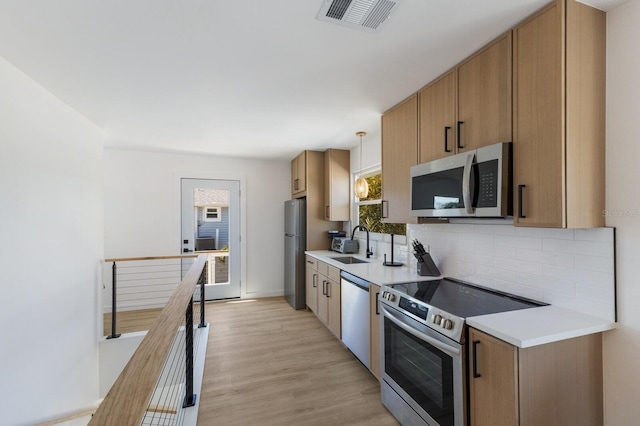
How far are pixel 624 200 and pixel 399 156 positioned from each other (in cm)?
148

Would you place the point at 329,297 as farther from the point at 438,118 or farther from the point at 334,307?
the point at 438,118

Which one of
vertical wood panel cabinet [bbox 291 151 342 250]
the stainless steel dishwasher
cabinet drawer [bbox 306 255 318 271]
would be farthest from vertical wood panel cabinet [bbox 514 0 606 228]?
vertical wood panel cabinet [bbox 291 151 342 250]

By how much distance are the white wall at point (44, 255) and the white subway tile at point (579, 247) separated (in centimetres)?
347

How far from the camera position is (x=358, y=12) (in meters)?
1.45

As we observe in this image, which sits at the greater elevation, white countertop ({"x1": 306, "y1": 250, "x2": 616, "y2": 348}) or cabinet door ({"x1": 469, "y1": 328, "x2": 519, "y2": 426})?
white countertop ({"x1": 306, "y1": 250, "x2": 616, "y2": 348})

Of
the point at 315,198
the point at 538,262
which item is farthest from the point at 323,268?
the point at 538,262

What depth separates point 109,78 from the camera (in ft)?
6.95

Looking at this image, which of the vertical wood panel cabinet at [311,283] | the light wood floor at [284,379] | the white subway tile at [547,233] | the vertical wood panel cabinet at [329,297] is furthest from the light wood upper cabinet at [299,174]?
the white subway tile at [547,233]

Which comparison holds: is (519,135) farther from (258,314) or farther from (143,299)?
(143,299)

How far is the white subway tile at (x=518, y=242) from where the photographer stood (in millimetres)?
1799

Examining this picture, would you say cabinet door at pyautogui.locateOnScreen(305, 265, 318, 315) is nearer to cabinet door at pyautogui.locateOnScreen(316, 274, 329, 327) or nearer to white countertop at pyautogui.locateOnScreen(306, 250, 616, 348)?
cabinet door at pyautogui.locateOnScreen(316, 274, 329, 327)

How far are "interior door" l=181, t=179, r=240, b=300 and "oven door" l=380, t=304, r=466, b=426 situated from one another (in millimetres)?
3367

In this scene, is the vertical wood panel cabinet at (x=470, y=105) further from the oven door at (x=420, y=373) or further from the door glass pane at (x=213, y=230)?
the door glass pane at (x=213, y=230)

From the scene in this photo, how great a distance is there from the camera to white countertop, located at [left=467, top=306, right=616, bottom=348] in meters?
1.29
